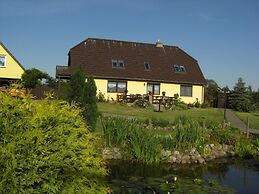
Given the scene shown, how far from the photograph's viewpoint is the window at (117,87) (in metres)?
36.5

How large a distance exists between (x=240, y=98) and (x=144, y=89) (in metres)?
9.94

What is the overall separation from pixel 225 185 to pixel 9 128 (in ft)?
27.8

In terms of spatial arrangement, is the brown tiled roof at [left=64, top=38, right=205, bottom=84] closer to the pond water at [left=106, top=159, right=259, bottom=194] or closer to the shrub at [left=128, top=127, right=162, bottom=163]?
the pond water at [left=106, top=159, right=259, bottom=194]

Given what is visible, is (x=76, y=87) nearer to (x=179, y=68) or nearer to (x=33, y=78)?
(x=33, y=78)

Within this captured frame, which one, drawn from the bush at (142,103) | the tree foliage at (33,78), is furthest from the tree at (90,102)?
the tree foliage at (33,78)

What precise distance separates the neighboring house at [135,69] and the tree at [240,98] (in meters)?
3.29

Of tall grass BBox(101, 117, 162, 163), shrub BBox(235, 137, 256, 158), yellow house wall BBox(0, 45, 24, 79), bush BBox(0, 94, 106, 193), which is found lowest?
shrub BBox(235, 137, 256, 158)

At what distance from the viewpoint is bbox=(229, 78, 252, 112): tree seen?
36.2 metres

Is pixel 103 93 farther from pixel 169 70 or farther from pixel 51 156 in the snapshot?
pixel 51 156

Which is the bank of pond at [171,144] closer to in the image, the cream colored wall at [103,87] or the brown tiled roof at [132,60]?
the cream colored wall at [103,87]

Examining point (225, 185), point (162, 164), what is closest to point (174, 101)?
point (162, 164)

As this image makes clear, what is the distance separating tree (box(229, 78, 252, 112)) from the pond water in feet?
69.1

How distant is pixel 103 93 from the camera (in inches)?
1420

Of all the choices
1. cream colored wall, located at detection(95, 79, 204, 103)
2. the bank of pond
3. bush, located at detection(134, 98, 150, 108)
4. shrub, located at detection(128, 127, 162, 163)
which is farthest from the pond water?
cream colored wall, located at detection(95, 79, 204, 103)
